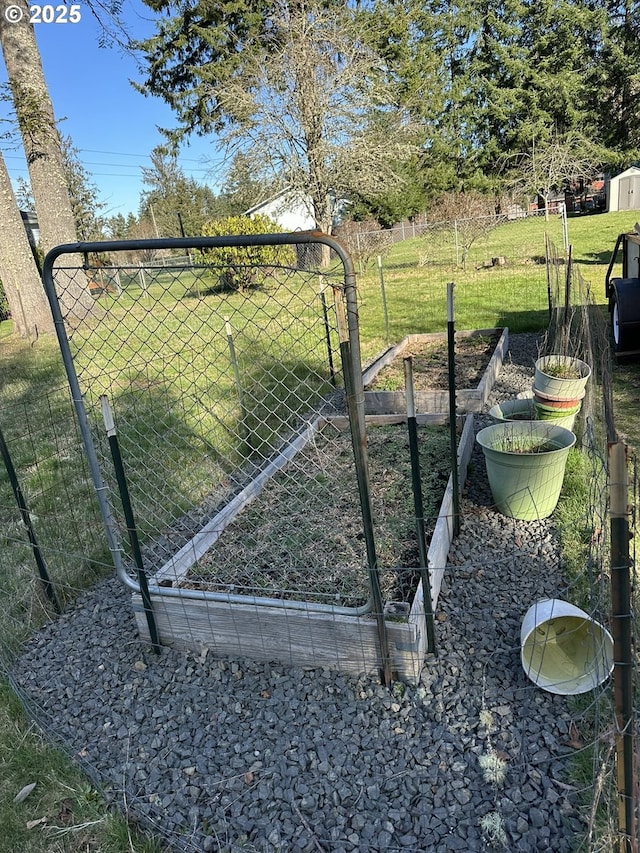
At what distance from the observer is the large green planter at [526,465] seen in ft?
9.07

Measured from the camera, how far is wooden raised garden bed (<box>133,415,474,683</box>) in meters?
2.04

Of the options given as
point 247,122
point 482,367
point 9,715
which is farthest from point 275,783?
point 247,122

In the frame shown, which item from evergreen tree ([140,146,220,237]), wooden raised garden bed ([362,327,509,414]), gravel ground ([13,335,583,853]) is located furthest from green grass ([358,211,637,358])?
evergreen tree ([140,146,220,237])

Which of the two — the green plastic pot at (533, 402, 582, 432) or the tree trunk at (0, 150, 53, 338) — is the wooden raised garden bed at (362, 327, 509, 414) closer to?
the green plastic pot at (533, 402, 582, 432)

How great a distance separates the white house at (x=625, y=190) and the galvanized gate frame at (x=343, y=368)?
3248cm

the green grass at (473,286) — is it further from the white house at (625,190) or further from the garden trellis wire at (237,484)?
the white house at (625,190)

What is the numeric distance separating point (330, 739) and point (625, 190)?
34.1m

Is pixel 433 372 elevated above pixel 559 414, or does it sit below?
below

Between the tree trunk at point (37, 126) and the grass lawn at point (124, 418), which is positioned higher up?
the tree trunk at point (37, 126)

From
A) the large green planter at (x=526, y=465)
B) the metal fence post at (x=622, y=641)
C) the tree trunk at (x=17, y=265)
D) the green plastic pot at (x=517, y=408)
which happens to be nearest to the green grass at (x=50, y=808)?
the metal fence post at (x=622, y=641)

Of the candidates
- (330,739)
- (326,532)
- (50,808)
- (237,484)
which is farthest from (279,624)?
(237,484)

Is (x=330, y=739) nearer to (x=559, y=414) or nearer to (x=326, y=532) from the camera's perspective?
(x=326, y=532)

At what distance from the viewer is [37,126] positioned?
951 centimetres

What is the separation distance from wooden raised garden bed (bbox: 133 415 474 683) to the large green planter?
0.44 meters
